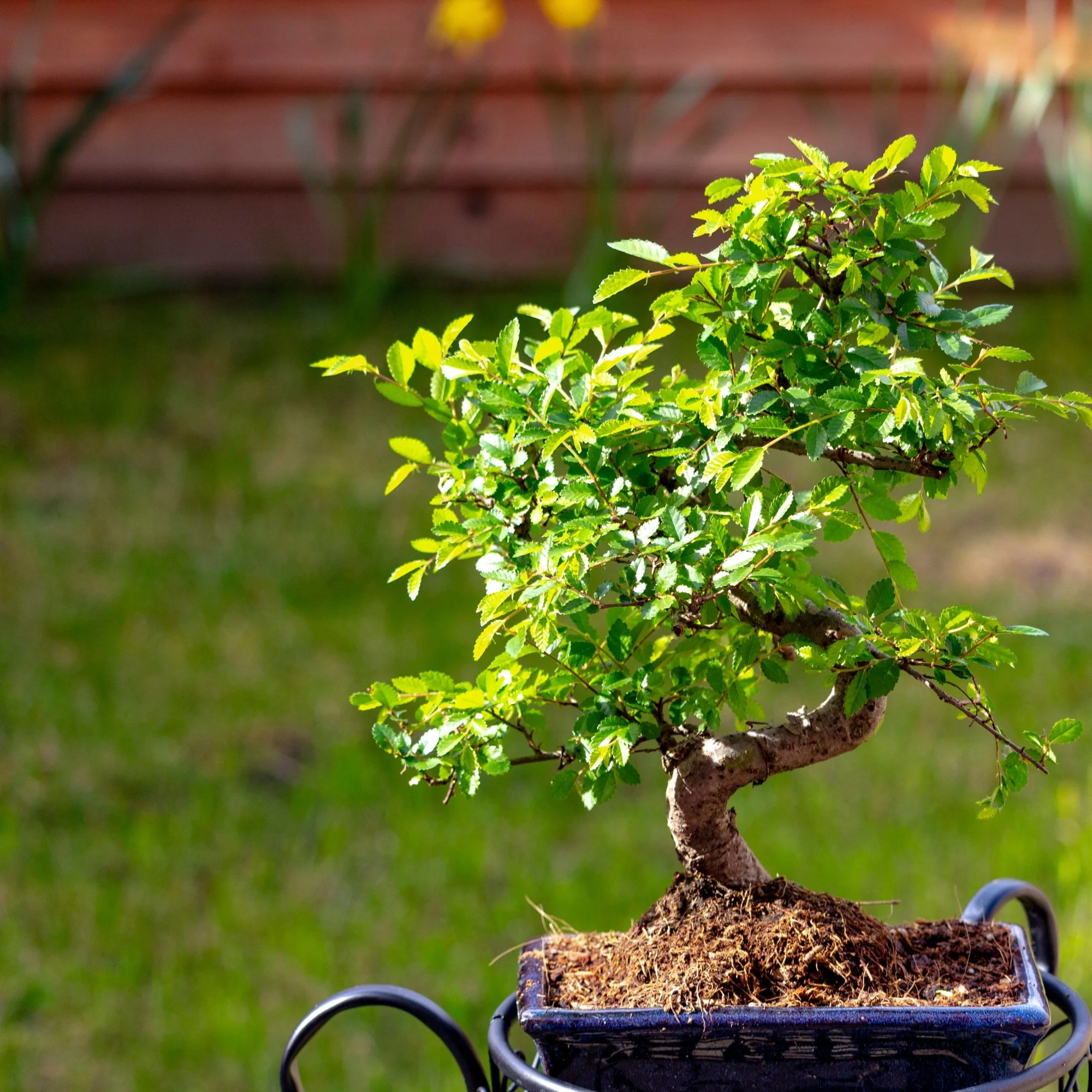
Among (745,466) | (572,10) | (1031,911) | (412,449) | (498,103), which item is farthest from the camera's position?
(498,103)

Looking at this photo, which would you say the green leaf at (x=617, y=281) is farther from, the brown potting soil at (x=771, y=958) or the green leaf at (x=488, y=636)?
the brown potting soil at (x=771, y=958)

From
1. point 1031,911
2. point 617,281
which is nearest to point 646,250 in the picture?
point 617,281

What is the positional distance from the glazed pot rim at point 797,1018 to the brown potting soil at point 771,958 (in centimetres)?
1

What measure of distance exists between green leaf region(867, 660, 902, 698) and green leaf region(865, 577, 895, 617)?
1.4 inches

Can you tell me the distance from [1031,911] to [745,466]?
54 centimetres

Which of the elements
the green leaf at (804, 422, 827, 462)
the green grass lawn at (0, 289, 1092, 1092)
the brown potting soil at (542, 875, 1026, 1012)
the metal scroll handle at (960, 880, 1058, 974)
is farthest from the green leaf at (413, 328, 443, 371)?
the green grass lawn at (0, 289, 1092, 1092)

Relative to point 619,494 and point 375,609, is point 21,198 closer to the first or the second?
point 375,609

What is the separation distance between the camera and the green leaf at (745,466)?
69 cm

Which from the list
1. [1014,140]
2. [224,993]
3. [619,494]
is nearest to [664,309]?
[619,494]

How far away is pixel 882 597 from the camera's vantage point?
75cm

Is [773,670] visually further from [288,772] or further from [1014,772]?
[288,772]

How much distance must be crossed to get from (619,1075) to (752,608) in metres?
0.27

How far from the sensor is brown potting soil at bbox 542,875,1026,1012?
745 mm

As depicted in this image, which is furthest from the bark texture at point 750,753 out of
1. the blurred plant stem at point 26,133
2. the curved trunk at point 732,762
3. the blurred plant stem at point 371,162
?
the blurred plant stem at point 26,133
